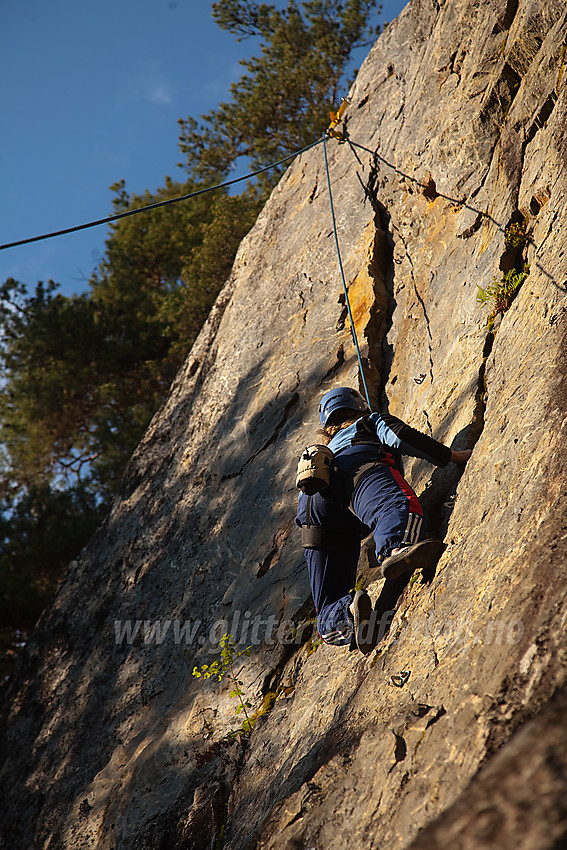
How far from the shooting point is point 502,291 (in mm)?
4570

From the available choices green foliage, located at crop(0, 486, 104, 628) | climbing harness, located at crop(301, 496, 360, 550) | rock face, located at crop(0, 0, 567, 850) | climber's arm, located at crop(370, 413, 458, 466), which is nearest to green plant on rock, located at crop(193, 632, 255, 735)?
rock face, located at crop(0, 0, 567, 850)

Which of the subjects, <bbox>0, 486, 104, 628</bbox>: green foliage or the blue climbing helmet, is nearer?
the blue climbing helmet

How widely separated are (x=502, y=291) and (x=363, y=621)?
2.44 m

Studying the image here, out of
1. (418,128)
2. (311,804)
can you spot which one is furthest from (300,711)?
(418,128)

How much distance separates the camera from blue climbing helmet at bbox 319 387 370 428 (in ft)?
16.5

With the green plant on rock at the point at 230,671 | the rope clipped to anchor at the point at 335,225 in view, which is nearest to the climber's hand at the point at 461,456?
the rope clipped to anchor at the point at 335,225

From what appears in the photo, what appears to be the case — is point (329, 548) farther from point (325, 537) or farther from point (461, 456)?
point (461, 456)

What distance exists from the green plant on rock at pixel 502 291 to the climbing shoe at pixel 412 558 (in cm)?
187

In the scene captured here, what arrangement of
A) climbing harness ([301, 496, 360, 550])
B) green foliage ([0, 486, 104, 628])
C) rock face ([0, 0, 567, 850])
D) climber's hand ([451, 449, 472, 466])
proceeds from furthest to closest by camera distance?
green foliage ([0, 486, 104, 628]) → climbing harness ([301, 496, 360, 550]) → climber's hand ([451, 449, 472, 466]) → rock face ([0, 0, 567, 850])

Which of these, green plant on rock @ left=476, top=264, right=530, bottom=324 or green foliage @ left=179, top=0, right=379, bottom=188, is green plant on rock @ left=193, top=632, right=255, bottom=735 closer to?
green plant on rock @ left=476, top=264, right=530, bottom=324

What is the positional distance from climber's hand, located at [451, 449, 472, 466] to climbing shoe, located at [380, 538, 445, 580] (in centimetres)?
73

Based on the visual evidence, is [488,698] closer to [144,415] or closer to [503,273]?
[503,273]

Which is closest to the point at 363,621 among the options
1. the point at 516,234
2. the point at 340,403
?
the point at 340,403

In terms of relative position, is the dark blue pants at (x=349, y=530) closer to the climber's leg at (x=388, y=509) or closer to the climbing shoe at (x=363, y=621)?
the climber's leg at (x=388, y=509)
